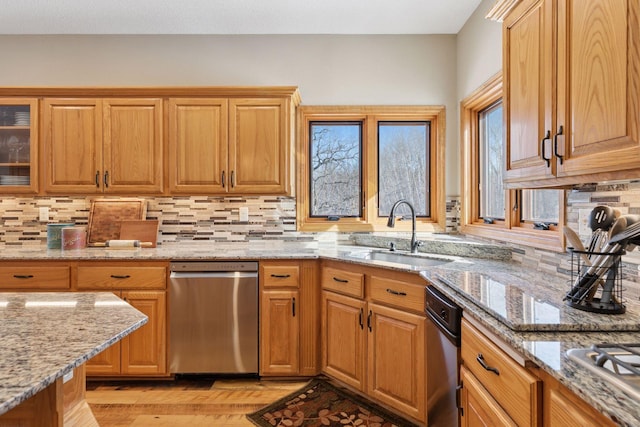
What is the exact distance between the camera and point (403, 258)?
113 inches

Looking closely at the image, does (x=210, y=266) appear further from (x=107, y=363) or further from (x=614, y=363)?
(x=614, y=363)

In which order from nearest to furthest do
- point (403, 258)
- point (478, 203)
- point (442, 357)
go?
point (442, 357) → point (403, 258) → point (478, 203)

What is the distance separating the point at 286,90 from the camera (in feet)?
9.67

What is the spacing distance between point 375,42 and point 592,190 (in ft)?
7.28

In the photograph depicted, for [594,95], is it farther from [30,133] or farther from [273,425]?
[30,133]

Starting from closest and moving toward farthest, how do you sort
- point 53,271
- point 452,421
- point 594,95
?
point 594,95, point 452,421, point 53,271

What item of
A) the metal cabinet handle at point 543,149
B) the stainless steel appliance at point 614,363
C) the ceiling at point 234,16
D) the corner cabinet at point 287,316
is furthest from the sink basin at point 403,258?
the ceiling at point 234,16

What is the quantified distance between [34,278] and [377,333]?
7.68ft

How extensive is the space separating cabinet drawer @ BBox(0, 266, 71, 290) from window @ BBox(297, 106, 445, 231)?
175 cm

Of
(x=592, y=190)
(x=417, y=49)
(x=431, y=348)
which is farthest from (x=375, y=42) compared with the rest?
(x=431, y=348)

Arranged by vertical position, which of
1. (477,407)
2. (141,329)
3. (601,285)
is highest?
(601,285)

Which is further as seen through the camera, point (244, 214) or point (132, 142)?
point (244, 214)

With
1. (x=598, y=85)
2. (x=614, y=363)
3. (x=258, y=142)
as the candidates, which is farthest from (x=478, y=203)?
(x=614, y=363)

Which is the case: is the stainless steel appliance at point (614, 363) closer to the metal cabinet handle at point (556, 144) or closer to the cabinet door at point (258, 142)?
the metal cabinet handle at point (556, 144)
